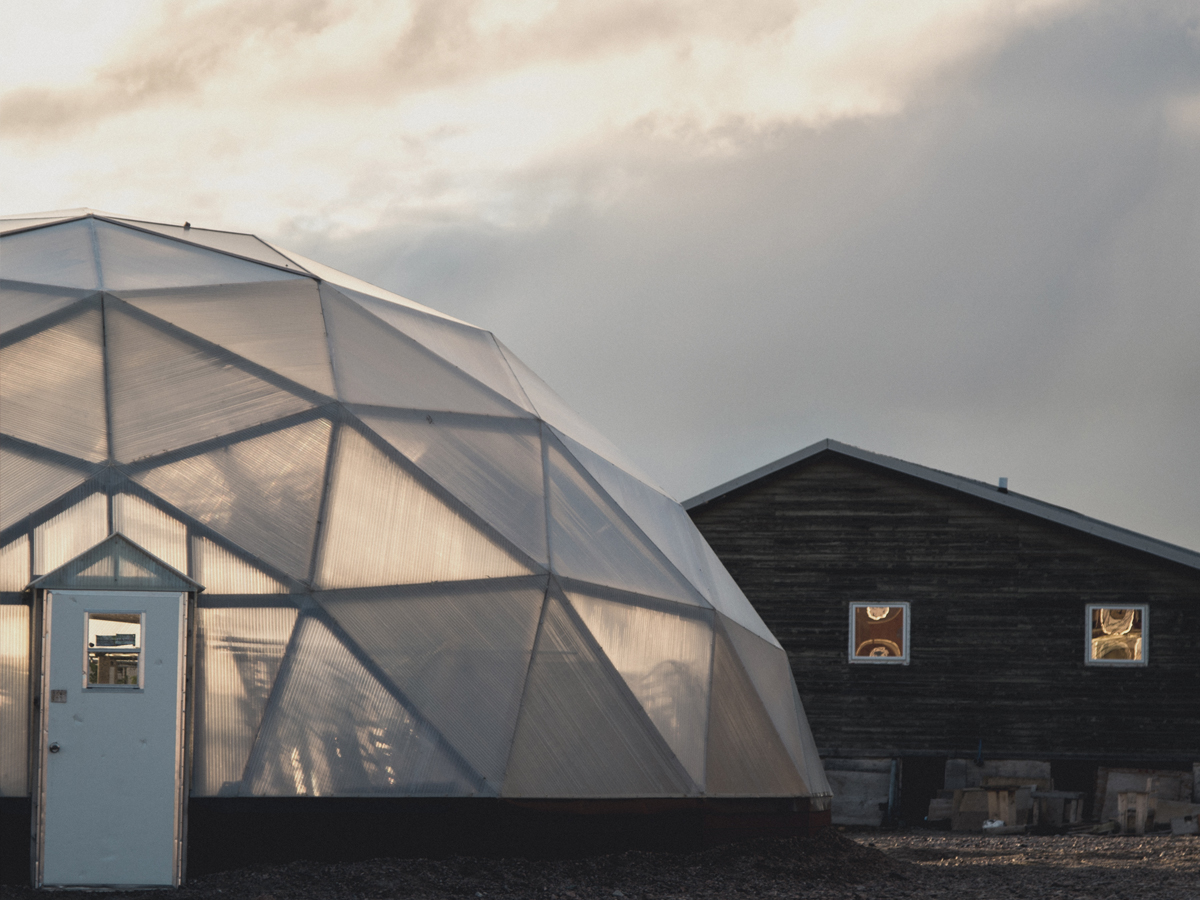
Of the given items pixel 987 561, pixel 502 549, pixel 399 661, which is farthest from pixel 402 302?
pixel 987 561

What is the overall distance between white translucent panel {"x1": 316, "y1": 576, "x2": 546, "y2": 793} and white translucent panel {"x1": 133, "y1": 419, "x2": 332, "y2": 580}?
63 cm

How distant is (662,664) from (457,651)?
6.72 ft

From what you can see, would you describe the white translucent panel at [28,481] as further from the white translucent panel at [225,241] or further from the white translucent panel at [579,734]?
the white translucent panel at [579,734]

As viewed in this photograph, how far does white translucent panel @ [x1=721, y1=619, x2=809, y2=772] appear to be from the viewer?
12836 millimetres

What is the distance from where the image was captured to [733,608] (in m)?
13.8

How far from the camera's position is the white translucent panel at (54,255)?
40.7 ft

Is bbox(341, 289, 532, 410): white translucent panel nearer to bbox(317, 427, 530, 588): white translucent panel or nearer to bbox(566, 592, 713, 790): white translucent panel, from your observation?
bbox(317, 427, 530, 588): white translucent panel

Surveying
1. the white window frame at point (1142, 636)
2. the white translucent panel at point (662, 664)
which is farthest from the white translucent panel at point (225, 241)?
the white window frame at point (1142, 636)

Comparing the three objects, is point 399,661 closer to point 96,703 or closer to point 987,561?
point 96,703

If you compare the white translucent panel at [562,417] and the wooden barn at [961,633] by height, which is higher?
the white translucent panel at [562,417]

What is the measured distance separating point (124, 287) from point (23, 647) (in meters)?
3.71

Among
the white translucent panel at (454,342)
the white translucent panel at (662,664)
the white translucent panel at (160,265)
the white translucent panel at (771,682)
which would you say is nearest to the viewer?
the white translucent panel at (662,664)

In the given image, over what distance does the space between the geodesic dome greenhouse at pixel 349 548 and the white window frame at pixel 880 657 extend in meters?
11.2

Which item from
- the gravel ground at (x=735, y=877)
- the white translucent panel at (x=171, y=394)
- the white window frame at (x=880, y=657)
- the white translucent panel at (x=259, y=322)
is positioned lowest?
the gravel ground at (x=735, y=877)
